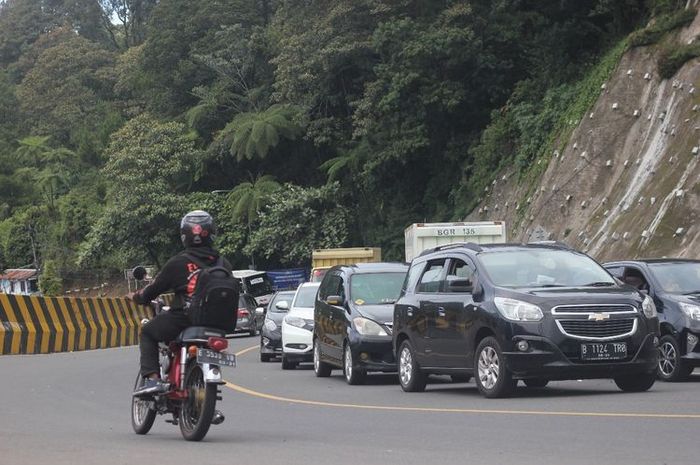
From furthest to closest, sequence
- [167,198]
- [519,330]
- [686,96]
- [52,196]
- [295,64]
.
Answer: [52,196] < [167,198] < [295,64] < [686,96] < [519,330]

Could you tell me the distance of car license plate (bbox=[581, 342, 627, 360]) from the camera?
551 inches

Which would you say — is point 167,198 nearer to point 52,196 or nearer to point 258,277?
point 258,277

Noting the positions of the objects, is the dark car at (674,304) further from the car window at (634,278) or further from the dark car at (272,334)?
the dark car at (272,334)

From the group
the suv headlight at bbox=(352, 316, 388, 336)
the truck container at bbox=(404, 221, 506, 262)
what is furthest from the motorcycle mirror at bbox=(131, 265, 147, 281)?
the truck container at bbox=(404, 221, 506, 262)

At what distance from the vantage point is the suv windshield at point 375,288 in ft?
63.6

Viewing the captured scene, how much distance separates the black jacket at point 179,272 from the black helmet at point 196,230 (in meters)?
0.07

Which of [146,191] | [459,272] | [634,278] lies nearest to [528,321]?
[459,272]

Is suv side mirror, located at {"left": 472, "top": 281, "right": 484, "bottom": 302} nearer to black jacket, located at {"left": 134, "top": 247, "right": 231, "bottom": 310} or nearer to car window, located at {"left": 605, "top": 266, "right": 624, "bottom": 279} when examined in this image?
car window, located at {"left": 605, "top": 266, "right": 624, "bottom": 279}

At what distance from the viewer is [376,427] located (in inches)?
466

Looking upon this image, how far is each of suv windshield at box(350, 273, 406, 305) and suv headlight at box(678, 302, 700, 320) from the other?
445 cm

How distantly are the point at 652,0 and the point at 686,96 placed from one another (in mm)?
8033

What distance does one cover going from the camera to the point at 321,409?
14.2m

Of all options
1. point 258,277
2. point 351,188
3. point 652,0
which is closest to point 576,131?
point 652,0

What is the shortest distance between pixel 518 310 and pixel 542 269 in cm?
115
